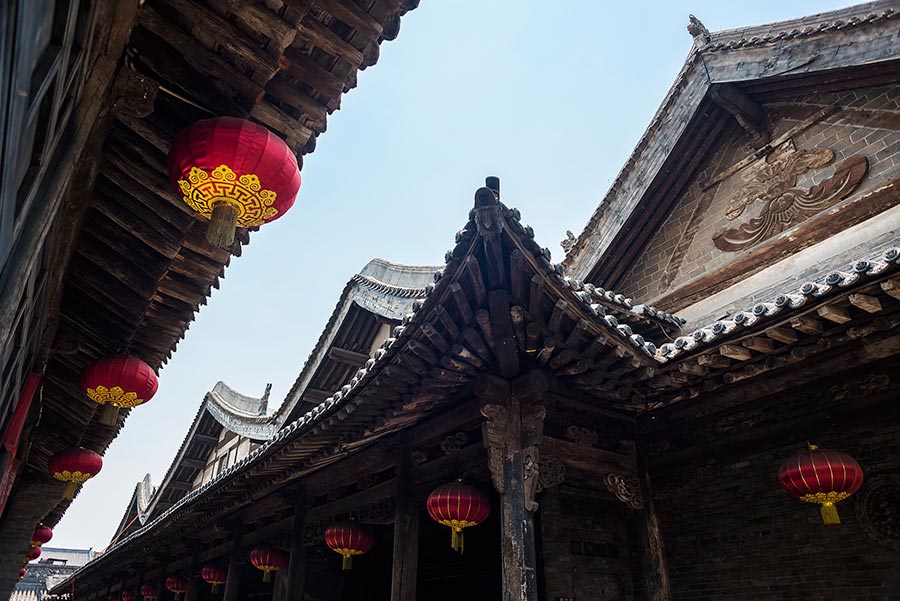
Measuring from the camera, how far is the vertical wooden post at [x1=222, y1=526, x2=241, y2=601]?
10297 millimetres

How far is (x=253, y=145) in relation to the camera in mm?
3805

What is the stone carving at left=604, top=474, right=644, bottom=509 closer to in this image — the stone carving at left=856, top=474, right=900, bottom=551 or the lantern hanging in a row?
the stone carving at left=856, top=474, right=900, bottom=551

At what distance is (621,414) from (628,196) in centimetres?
461

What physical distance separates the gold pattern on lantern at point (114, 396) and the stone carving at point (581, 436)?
4896 millimetres

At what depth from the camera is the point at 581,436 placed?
6355mm

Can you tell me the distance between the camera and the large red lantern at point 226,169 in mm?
3744

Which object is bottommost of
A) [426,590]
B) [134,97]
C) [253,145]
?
[426,590]

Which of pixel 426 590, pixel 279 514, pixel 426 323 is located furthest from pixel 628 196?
pixel 279 514

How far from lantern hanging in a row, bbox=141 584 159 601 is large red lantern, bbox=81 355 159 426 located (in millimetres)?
11136

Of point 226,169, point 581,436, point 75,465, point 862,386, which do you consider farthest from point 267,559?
point 862,386

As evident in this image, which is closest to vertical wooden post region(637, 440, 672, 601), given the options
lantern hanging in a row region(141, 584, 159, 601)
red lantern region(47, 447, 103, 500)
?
red lantern region(47, 447, 103, 500)

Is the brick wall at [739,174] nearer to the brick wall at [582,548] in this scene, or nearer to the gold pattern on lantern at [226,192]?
the brick wall at [582,548]

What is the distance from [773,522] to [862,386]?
191cm

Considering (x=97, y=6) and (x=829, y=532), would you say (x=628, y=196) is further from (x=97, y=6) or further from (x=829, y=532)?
(x=97, y=6)
